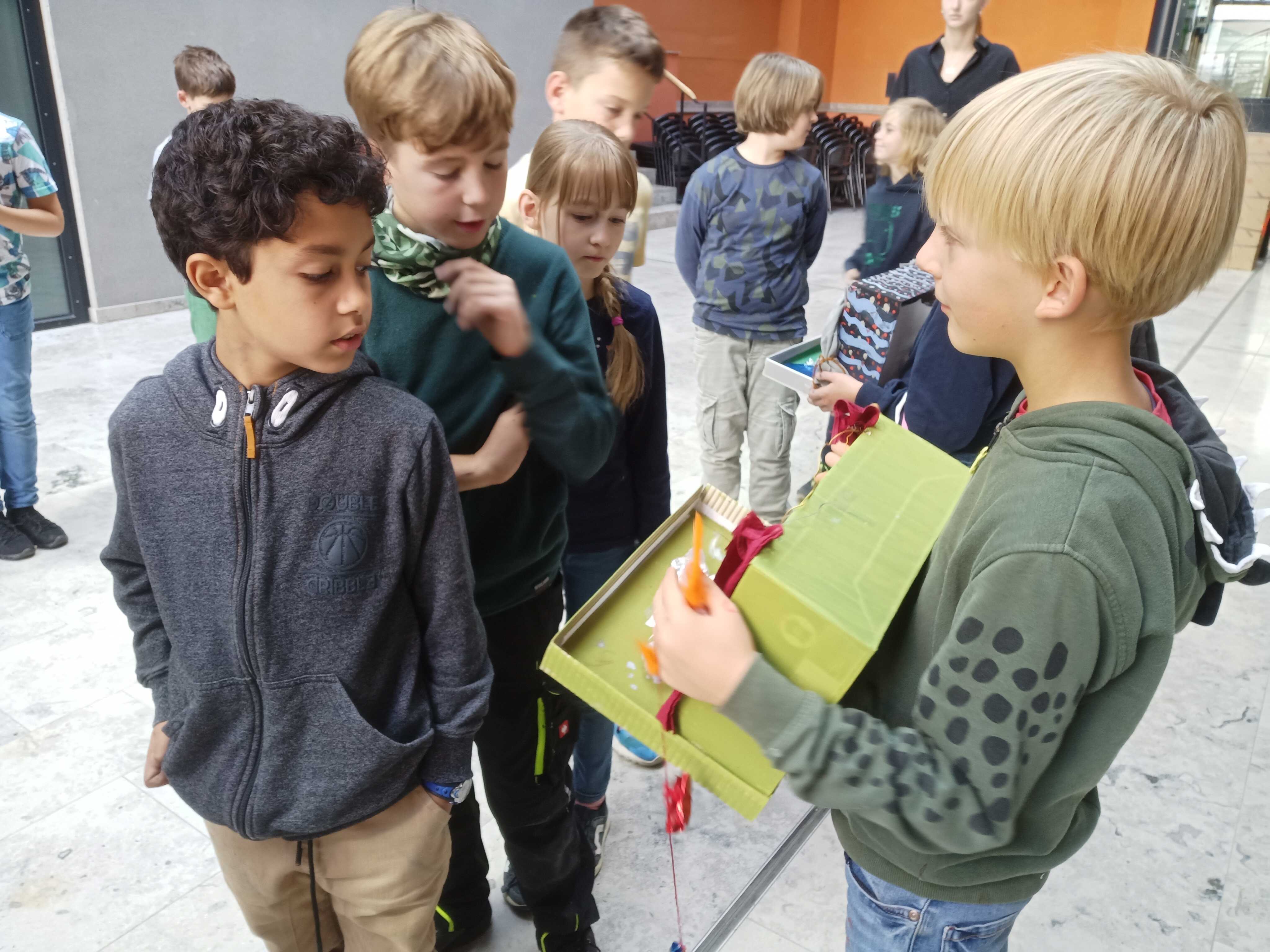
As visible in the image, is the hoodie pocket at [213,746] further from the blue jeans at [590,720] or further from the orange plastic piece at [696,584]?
the blue jeans at [590,720]

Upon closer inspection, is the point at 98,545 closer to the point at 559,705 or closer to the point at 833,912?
the point at 559,705

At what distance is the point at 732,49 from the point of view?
14031mm

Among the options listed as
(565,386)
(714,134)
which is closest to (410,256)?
(565,386)

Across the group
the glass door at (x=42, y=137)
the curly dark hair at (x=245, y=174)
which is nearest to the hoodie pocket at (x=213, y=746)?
the curly dark hair at (x=245, y=174)

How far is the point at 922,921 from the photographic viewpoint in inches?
39.9

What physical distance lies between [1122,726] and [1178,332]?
24.0 feet

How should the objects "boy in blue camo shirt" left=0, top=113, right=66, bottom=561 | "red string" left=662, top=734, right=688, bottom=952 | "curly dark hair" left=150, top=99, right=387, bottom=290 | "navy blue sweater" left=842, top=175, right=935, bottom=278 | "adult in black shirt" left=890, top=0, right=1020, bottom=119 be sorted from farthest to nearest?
1. "adult in black shirt" left=890, top=0, right=1020, bottom=119
2. "navy blue sweater" left=842, top=175, right=935, bottom=278
3. "boy in blue camo shirt" left=0, top=113, right=66, bottom=561
4. "red string" left=662, top=734, right=688, bottom=952
5. "curly dark hair" left=150, top=99, right=387, bottom=290

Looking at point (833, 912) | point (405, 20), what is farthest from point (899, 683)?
point (833, 912)

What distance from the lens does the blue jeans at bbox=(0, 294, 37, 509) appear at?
314 centimetres

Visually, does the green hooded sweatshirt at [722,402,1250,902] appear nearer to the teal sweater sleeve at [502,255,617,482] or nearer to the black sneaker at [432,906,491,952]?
the teal sweater sleeve at [502,255,617,482]

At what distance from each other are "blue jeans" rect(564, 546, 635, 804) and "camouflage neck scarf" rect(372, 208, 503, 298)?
30.6 inches

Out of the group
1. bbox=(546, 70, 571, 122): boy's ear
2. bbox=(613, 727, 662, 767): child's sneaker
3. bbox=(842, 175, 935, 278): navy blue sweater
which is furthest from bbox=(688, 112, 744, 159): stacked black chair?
bbox=(613, 727, 662, 767): child's sneaker

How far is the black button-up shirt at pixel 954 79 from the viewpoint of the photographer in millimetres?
4141

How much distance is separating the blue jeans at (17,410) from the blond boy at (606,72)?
2102 mm
